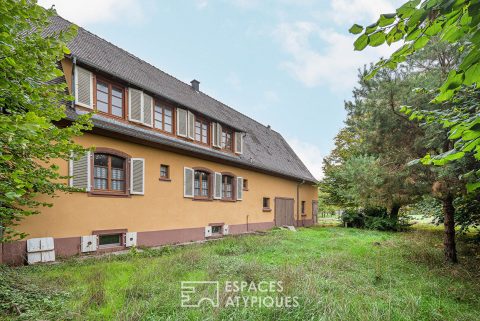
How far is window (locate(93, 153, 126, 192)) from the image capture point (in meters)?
8.46

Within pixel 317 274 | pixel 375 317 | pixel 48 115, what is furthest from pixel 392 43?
pixel 317 274

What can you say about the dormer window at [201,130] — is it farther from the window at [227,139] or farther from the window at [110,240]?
the window at [110,240]

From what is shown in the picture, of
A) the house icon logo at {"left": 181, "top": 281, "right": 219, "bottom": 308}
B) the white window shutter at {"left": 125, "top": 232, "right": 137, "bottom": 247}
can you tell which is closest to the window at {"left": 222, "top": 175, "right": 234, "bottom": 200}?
the white window shutter at {"left": 125, "top": 232, "right": 137, "bottom": 247}

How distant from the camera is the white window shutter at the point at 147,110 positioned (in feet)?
33.0

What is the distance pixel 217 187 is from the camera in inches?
513

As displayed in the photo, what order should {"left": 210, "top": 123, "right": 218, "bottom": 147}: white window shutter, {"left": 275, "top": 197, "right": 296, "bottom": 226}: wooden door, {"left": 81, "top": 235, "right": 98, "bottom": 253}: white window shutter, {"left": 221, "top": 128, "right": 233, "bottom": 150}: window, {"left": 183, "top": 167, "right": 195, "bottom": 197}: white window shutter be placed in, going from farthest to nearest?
{"left": 275, "top": 197, "right": 296, "bottom": 226}: wooden door
{"left": 221, "top": 128, "right": 233, "bottom": 150}: window
{"left": 210, "top": 123, "right": 218, "bottom": 147}: white window shutter
{"left": 183, "top": 167, "right": 195, "bottom": 197}: white window shutter
{"left": 81, "top": 235, "right": 98, "bottom": 253}: white window shutter

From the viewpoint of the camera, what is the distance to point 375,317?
11.5ft

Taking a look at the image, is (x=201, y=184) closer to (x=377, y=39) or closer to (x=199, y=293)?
(x=199, y=293)

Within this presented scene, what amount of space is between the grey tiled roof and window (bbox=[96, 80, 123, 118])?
0.41 metres

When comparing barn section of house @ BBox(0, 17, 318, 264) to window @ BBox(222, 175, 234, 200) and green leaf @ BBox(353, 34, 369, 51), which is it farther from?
green leaf @ BBox(353, 34, 369, 51)

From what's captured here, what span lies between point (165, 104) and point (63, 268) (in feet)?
22.3

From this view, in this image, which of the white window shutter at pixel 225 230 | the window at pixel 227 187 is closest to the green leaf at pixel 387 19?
the window at pixel 227 187

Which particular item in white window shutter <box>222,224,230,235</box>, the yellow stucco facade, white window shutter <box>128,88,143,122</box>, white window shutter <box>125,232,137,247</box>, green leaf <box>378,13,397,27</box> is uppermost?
white window shutter <box>128,88,143,122</box>

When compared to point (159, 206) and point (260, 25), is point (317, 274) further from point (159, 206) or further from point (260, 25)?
point (260, 25)
